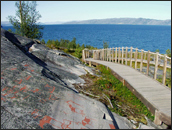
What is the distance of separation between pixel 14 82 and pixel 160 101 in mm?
5575

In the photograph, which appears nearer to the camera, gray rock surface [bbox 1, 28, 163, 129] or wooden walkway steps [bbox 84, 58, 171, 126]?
gray rock surface [bbox 1, 28, 163, 129]

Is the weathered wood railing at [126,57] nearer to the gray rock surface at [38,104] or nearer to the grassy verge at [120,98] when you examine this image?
the grassy verge at [120,98]

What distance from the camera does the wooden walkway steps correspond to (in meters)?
6.54

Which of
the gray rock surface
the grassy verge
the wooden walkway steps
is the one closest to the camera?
the gray rock surface

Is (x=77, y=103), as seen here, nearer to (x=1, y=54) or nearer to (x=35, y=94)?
(x=35, y=94)

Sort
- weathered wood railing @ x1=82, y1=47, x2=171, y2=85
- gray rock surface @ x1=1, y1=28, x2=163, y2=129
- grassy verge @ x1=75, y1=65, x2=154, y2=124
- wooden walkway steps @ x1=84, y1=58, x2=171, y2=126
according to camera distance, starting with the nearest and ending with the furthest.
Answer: gray rock surface @ x1=1, y1=28, x2=163, y2=129
wooden walkway steps @ x1=84, y1=58, x2=171, y2=126
grassy verge @ x1=75, y1=65, x2=154, y2=124
weathered wood railing @ x1=82, y1=47, x2=171, y2=85

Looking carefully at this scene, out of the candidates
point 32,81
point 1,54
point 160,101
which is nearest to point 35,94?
point 32,81

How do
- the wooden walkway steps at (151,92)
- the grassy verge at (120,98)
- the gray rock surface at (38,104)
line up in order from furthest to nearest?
the grassy verge at (120,98) < the wooden walkway steps at (151,92) < the gray rock surface at (38,104)

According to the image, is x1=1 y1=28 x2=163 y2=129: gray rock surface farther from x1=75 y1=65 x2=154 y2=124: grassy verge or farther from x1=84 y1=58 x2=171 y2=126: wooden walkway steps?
x1=84 y1=58 x2=171 y2=126: wooden walkway steps

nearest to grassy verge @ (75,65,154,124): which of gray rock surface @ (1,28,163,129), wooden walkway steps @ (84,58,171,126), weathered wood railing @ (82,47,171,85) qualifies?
wooden walkway steps @ (84,58,171,126)

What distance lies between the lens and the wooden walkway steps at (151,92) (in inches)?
257

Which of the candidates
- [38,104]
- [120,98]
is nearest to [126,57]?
[120,98]

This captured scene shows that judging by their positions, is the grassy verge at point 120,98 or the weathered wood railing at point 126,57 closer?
the grassy verge at point 120,98

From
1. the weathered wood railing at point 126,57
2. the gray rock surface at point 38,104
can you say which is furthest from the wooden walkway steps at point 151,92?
the gray rock surface at point 38,104
